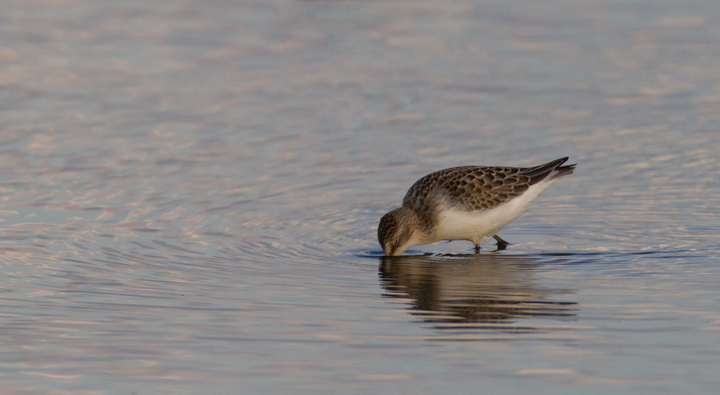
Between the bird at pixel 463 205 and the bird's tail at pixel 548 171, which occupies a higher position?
the bird's tail at pixel 548 171

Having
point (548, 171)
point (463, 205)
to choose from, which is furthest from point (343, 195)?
point (548, 171)

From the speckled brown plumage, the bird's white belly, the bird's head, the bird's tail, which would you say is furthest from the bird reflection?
the bird's tail

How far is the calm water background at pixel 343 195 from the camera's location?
870 centimetres

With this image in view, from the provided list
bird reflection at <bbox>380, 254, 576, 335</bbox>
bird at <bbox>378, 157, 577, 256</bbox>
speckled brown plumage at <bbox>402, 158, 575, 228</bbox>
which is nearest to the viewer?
bird reflection at <bbox>380, 254, 576, 335</bbox>

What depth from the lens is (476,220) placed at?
1280 cm

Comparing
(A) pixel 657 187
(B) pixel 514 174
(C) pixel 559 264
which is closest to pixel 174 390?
(C) pixel 559 264

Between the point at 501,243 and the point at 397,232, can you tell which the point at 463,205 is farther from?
the point at 397,232

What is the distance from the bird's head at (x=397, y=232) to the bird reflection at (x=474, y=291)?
0.14m

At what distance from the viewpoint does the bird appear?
1274cm

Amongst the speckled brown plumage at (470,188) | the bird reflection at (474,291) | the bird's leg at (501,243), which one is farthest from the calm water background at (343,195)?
the speckled brown plumage at (470,188)

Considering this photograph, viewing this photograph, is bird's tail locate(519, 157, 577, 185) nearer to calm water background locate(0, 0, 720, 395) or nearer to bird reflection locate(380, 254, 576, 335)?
calm water background locate(0, 0, 720, 395)

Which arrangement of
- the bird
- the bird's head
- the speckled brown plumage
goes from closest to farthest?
the bird's head, the bird, the speckled brown plumage

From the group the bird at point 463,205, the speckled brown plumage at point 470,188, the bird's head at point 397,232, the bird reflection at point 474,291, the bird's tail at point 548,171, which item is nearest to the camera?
the bird reflection at point 474,291

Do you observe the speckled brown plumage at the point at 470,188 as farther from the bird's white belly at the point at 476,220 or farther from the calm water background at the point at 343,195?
the calm water background at the point at 343,195
